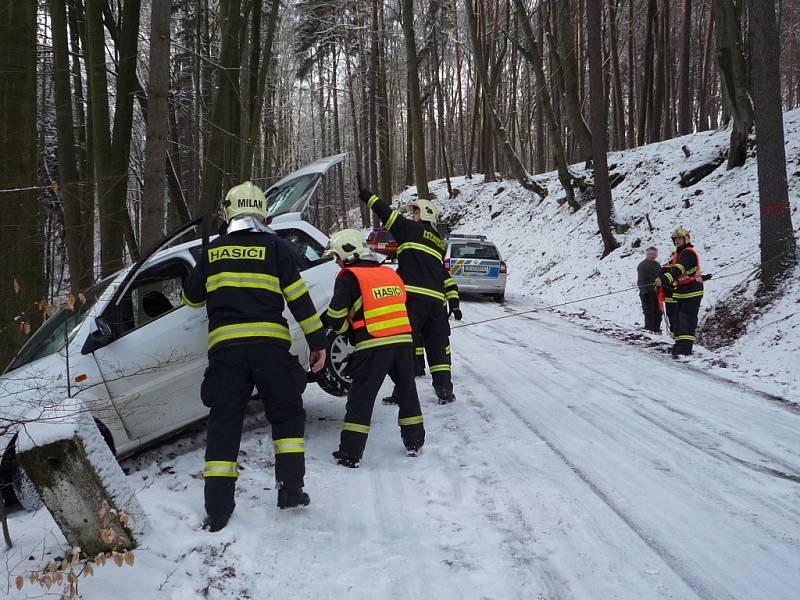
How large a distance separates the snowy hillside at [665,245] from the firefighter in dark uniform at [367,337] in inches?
182

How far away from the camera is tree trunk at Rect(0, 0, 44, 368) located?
498 centimetres

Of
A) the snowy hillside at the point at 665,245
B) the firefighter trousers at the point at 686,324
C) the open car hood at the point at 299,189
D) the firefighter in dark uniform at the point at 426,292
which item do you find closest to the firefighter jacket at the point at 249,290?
the open car hood at the point at 299,189

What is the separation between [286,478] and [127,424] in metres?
1.66

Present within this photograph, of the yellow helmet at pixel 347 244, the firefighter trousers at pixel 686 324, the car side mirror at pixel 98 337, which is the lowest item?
the firefighter trousers at pixel 686 324

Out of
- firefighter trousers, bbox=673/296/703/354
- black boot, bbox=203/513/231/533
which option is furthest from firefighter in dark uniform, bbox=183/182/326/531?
firefighter trousers, bbox=673/296/703/354

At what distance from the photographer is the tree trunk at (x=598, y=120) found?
16.5 m

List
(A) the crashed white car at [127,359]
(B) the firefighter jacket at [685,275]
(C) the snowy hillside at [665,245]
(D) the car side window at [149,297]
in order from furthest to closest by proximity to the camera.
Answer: (B) the firefighter jacket at [685,275] → (C) the snowy hillside at [665,245] → (D) the car side window at [149,297] → (A) the crashed white car at [127,359]

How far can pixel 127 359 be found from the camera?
5082 millimetres

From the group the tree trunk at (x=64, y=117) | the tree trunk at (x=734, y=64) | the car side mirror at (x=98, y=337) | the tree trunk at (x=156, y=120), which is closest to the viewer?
the car side mirror at (x=98, y=337)

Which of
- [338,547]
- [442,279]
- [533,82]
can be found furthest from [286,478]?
[533,82]

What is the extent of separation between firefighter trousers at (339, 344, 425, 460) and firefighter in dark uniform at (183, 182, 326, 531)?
0.83 metres

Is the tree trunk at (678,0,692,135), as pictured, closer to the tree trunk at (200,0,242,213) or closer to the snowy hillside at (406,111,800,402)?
the snowy hillside at (406,111,800,402)

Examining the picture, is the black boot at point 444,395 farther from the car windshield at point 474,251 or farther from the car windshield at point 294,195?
the car windshield at point 474,251

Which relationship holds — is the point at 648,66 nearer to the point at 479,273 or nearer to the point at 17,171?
the point at 479,273
